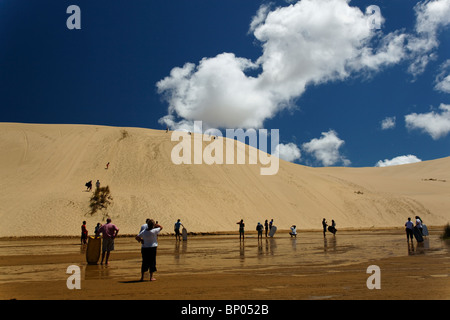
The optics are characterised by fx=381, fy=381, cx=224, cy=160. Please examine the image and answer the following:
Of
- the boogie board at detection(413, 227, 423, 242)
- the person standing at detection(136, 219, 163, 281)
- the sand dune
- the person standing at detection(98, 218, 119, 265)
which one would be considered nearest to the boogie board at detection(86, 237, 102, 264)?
the person standing at detection(98, 218, 119, 265)

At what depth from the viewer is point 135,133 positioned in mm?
54594

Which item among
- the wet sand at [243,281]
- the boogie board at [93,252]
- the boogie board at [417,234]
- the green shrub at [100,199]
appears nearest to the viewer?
the wet sand at [243,281]

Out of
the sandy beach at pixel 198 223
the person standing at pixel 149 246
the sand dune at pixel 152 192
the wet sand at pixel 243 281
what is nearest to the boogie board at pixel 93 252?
the sandy beach at pixel 198 223

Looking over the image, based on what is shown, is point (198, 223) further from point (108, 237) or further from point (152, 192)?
point (108, 237)

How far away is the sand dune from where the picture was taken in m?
35.4

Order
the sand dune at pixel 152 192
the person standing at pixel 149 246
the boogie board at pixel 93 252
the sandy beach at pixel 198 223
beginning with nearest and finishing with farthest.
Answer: the sandy beach at pixel 198 223 → the person standing at pixel 149 246 → the boogie board at pixel 93 252 → the sand dune at pixel 152 192

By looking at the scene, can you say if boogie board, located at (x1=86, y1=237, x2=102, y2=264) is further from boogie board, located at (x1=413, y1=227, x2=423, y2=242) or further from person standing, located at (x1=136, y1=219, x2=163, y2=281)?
boogie board, located at (x1=413, y1=227, x2=423, y2=242)

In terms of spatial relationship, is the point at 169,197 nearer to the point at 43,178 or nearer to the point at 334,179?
the point at 43,178

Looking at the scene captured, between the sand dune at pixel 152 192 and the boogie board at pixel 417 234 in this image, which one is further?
the sand dune at pixel 152 192

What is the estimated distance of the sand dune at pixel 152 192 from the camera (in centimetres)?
3538

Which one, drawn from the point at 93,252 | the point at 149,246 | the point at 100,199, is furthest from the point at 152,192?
the point at 149,246

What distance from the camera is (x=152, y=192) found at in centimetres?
3972

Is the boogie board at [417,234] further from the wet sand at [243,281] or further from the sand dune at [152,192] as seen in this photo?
the sand dune at [152,192]

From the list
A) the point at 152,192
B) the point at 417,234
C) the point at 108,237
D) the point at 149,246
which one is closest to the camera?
the point at 149,246
